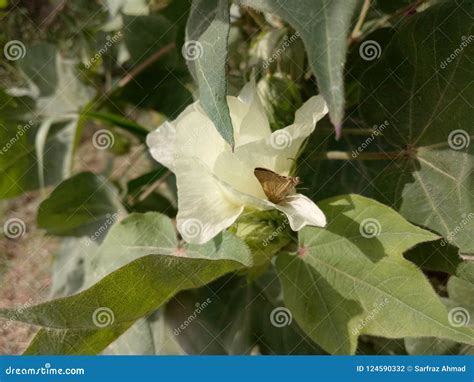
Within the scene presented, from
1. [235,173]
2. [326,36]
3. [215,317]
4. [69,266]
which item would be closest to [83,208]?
[69,266]

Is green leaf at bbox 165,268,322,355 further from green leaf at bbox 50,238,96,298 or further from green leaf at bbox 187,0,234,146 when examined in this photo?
green leaf at bbox 187,0,234,146

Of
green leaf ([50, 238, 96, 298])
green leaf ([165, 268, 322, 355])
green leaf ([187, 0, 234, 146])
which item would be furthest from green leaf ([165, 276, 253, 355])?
green leaf ([187, 0, 234, 146])

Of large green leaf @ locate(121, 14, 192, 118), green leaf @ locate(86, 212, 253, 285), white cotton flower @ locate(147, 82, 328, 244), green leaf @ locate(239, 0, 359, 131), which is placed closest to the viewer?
green leaf @ locate(239, 0, 359, 131)

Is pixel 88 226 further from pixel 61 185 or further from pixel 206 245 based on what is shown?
pixel 206 245

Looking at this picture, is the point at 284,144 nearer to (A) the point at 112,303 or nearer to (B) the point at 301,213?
(B) the point at 301,213

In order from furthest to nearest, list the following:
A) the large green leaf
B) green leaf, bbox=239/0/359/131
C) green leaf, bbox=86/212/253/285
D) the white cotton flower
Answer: the large green leaf
green leaf, bbox=86/212/253/285
the white cotton flower
green leaf, bbox=239/0/359/131

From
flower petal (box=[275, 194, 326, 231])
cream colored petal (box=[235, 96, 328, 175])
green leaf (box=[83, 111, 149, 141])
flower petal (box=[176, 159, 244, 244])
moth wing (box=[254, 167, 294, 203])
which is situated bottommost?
green leaf (box=[83, 111, 149, 141])

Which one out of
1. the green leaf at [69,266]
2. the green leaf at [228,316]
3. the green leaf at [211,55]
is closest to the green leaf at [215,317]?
the green leaf at [228,316]
